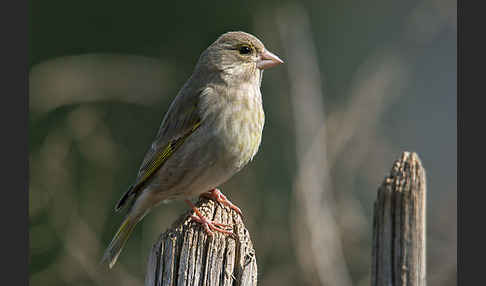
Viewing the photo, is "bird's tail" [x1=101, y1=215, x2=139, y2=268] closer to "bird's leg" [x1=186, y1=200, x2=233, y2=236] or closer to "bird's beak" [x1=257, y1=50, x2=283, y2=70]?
"bird's leg" [x1=186, y1=200, x2=233, y2=236]

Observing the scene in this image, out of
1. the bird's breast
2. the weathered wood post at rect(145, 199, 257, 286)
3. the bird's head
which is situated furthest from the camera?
the bird's head

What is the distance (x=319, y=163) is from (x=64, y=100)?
97.7 inches

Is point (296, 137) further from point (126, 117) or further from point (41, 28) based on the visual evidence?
point (41, 28)

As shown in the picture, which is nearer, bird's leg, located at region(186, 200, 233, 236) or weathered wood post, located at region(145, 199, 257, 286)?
weathered wood post, located at region(145, 199, 257, 286)

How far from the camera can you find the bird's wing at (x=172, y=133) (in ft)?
14.4

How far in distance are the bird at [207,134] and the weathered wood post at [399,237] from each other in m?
1.81

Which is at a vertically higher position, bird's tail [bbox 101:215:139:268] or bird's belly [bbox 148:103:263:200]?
bird's belly [bbox 148:103:263:200]

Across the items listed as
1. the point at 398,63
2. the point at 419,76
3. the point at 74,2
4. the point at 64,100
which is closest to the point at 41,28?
the point at 74,2

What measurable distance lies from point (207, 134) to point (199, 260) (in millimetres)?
1537

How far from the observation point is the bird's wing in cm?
440

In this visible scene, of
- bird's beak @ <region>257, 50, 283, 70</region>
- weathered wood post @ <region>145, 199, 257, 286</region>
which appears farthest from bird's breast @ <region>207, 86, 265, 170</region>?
weathered wood post @ <region>145, 199, 257, 286</region>

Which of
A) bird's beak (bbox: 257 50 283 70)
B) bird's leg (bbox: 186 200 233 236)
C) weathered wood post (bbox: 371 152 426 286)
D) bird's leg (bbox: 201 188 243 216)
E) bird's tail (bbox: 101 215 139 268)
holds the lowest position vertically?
bird's tail (bbox: 101 215 139 268)

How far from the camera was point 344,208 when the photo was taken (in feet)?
19.8

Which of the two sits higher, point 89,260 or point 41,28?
point 41,28
